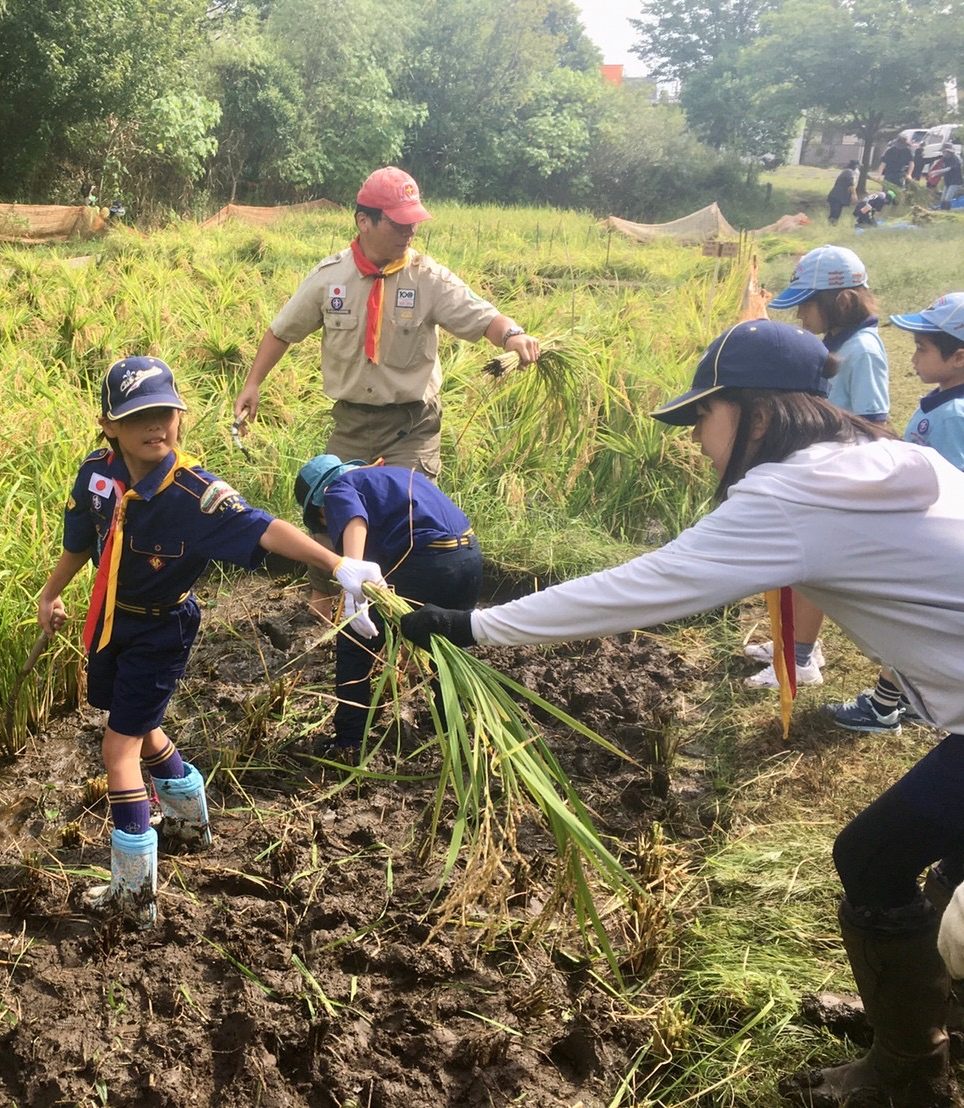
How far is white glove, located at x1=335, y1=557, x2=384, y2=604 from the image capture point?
2.43 meters

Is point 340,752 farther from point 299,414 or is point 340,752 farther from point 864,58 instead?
point 864,58

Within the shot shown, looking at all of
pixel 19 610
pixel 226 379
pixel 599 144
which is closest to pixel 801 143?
pixel 599 144

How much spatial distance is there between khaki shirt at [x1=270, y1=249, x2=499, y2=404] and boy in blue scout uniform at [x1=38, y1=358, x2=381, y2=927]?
141 cm

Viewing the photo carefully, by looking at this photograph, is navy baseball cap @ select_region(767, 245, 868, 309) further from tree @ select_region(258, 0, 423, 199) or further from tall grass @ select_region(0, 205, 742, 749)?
tree @ select_region(258, 0, 423, 199)

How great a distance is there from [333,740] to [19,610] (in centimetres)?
102

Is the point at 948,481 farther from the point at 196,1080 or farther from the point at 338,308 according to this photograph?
the point at 338,308

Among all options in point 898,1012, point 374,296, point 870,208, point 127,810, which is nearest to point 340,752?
point 127,810

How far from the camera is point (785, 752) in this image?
3.33 metres

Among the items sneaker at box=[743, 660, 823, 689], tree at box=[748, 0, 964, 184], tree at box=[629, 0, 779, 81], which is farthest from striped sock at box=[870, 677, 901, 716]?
tree at box=[629, 0, 779, 81]

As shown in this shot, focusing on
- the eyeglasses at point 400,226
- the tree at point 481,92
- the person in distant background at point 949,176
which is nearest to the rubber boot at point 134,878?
the eyeglasses at point 400,226

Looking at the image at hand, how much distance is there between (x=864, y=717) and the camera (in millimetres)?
3486

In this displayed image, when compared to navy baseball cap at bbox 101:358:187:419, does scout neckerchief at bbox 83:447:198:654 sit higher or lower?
lower

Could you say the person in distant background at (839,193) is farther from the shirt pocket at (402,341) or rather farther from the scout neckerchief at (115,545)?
the scout neckerchief at (115,545)

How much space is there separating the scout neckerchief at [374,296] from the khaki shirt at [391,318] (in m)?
0.02
